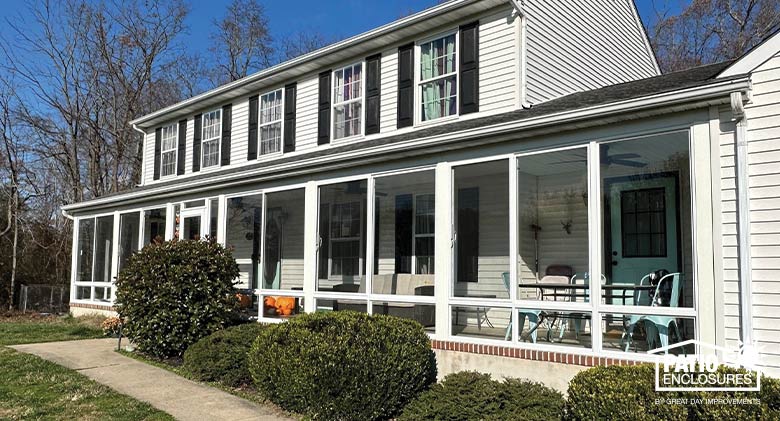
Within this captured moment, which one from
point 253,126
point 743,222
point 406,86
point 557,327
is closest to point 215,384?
point 557,327

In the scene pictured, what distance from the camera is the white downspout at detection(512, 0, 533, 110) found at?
9828 millimetres

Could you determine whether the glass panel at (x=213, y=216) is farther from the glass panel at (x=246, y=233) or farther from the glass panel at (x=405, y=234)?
the glass panel at (x=405, y=234)

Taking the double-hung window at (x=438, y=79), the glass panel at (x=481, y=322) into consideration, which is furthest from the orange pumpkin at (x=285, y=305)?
the double-hung window at (x=438, y=79)

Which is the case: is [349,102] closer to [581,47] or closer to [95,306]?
[581,47]

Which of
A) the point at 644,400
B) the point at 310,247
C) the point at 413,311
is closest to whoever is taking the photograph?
the point at 644,400

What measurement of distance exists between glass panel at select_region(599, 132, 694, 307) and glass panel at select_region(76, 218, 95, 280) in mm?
14266

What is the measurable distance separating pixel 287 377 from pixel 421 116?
6005 millimetres

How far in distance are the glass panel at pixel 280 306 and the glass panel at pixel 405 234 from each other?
75.4 inches

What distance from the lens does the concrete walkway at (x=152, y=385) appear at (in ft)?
22.4

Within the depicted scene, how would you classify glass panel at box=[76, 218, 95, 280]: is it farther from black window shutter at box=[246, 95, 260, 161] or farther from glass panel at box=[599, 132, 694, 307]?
glass panel at box=[599, 132, 694, 307]

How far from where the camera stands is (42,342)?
39.7ft

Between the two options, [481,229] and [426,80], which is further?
[426,80]

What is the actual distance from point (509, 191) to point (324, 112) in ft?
21.2

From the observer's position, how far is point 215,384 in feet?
27.6
